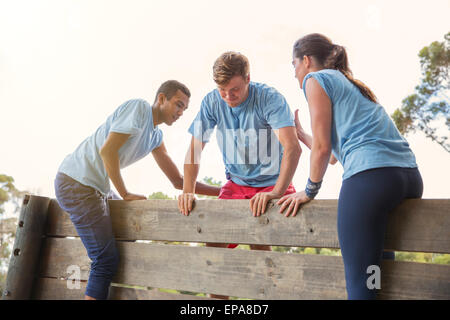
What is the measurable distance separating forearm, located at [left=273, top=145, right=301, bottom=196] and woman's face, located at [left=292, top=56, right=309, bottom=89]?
354 mm

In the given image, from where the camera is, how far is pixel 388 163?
1288 millimetres

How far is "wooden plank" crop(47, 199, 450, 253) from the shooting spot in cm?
138

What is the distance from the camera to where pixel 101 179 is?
6.89 ft

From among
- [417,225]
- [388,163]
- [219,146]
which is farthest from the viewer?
[219,146]

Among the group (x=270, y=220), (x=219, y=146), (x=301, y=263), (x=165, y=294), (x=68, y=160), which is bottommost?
(x=165, y=294)

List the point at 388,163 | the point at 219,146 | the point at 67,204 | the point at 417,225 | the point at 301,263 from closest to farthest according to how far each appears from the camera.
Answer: the point at 388,163 < the point at 417,225 < the point at 301,263 < the point at 67,204 < the point at 219,146

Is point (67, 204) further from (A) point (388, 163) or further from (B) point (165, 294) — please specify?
(A) point (388, 163)

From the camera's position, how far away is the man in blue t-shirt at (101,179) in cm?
200

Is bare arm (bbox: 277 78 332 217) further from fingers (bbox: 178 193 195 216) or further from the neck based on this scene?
the neck

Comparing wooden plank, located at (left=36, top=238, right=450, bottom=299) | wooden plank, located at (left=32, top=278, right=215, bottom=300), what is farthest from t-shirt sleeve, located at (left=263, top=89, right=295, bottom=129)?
wooden plank, located at (left=32, top=278, right=215, bottom=300)

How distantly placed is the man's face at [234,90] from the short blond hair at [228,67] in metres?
0.02

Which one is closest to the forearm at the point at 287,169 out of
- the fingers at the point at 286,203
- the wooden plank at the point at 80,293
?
the fingers at the point at 286,203

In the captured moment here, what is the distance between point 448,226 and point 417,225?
0.10 metres

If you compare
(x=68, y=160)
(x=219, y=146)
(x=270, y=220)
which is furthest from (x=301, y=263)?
(x=68, y=160)
